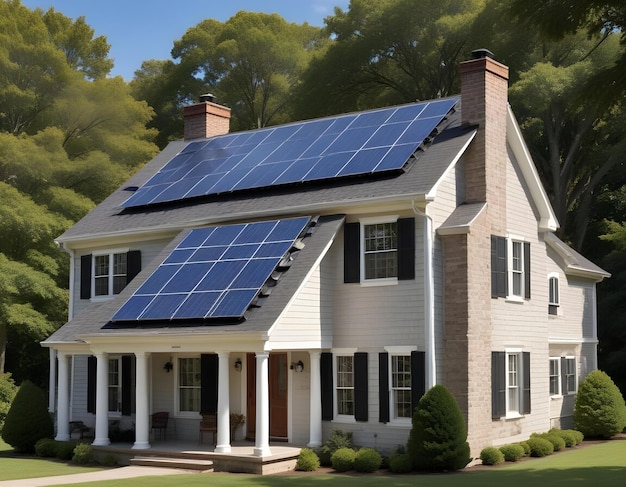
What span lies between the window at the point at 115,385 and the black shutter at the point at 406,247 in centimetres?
951

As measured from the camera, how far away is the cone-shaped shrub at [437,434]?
2020 centimetres

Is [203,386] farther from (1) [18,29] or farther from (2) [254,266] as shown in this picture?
(1) [18,29]

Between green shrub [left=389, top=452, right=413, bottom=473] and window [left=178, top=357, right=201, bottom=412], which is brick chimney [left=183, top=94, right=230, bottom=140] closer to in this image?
window [left=178, top=357, right=201, bottom=412]

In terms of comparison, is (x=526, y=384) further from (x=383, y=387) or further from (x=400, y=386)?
(x=383, y=387)

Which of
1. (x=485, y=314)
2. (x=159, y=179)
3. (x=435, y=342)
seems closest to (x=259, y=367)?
(x=435, y=342)

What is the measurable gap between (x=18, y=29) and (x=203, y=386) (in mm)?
23082

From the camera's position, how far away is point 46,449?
959 inches

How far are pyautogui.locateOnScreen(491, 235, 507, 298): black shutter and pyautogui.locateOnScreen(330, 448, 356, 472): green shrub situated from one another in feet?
18.6

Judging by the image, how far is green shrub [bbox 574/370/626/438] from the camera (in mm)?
27641

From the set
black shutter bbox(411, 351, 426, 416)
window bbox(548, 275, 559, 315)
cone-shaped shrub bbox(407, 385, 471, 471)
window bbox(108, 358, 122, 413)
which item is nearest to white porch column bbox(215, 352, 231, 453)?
cone-shaped shrub bbox(407, 385, 471, 471)

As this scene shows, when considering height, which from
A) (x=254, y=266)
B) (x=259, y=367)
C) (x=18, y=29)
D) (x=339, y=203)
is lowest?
(x=259, y=367)

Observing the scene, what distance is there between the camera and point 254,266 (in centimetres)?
2208

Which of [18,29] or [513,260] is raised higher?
[18,29]

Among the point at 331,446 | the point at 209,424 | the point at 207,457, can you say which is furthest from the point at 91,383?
the point at 331,446
